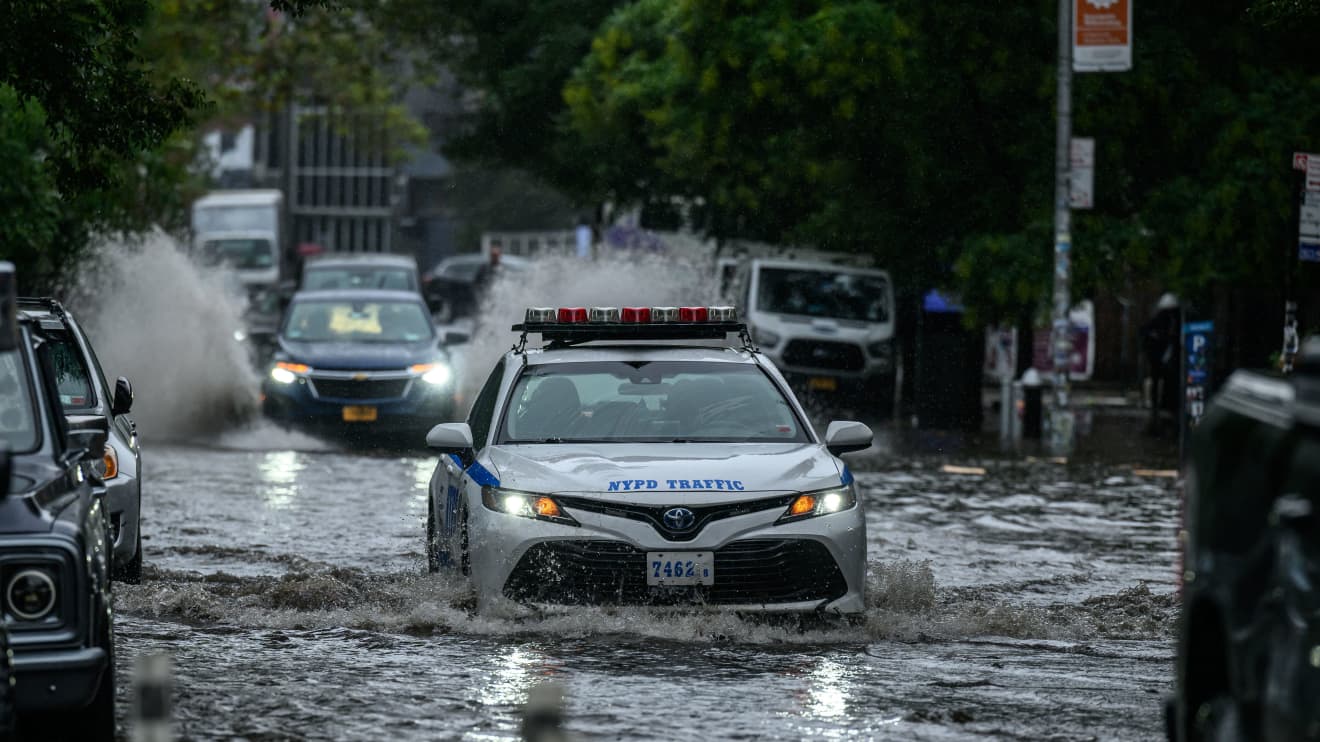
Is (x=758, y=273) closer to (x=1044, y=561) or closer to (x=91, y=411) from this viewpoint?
(x=1044, y=561)

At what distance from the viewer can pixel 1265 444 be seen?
553 cm

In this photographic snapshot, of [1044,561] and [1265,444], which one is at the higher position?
[1265,444]

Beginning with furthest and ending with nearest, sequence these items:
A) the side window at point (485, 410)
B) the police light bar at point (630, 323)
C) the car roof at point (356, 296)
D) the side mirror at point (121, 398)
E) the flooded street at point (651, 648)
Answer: the car roof at point (356, 296)
the side mirror at point (121, 398)
the police light bar at point (630, 323)
the side window at point (485, 410)
the flooded street at point (651, 648)

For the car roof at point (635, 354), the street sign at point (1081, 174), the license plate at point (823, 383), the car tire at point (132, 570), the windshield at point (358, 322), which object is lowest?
the license plate at point (823, 383)

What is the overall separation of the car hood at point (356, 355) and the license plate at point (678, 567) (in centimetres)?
1431

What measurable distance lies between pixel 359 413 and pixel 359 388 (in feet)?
0.87

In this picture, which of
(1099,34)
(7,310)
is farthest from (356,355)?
(7,310)

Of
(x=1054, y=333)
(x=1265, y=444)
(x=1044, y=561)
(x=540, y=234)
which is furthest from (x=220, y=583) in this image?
(x=540, y=234)

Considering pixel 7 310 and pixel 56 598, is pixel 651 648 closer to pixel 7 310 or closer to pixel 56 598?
pixel 56 598

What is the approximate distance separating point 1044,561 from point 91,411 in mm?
6058

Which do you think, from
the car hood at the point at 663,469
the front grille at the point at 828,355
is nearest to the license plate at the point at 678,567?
the car hood at the point at 663,469

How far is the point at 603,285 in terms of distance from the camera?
38531 millimetres

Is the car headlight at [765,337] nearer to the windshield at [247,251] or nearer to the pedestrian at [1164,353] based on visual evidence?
the pedestrian at [1164,353]

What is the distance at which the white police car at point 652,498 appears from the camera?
1054 cm
